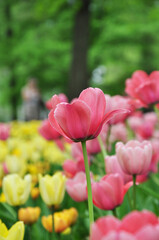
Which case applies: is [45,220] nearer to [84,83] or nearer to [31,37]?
[84,83]

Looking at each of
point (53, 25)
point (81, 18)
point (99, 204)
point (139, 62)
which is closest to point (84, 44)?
point (81, 18)

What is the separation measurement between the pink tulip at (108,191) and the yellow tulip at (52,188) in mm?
196

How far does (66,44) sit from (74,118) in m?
11.2

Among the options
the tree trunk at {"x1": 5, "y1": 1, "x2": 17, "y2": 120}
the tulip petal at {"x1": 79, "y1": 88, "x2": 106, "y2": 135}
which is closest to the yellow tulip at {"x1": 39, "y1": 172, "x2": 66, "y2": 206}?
the tulip petal at {"x1": 79, "y1": 88, "x2": 106, "y2": 135}

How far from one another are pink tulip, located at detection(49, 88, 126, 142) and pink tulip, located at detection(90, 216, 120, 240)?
0.79ft

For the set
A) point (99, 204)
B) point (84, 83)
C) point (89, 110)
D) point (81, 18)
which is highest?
point (81, 18)

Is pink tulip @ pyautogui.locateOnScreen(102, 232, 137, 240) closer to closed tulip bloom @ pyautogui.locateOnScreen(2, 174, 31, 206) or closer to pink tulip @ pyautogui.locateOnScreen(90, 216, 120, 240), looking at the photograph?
pink tulip @ pyautogui.locateOnScreen(90, 216, 120, 240)

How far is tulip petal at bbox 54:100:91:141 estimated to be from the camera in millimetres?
614

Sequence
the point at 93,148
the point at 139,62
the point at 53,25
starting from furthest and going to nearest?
1. the point at 139,62
2. the point at 53,25
3. the point at 93,148

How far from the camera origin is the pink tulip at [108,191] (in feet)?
2.28

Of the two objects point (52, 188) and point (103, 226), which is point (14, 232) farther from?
point (52, 188)

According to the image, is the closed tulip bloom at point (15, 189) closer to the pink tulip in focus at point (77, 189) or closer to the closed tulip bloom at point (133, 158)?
the pink tulip in focus at point (77, 189)

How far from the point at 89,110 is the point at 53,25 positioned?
1135 cm

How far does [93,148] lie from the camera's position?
1.33 metres
